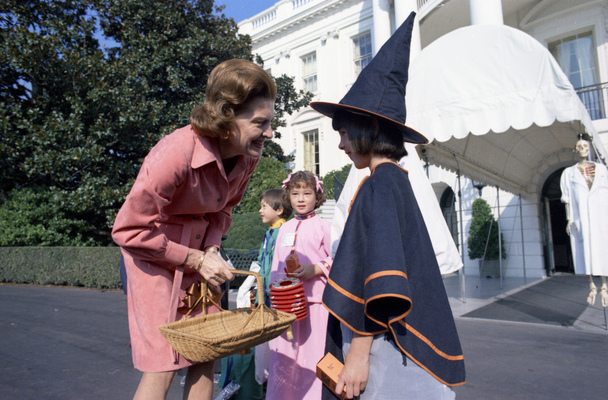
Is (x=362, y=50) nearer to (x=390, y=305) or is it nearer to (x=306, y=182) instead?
(x=306, y=182)

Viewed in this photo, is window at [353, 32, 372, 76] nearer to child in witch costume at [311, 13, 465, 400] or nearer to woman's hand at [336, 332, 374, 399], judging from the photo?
child in witch costume at [311, 13, 465, 400]

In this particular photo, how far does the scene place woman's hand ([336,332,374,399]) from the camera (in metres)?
1.50

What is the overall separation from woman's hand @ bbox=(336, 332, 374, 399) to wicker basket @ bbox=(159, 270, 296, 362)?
406 millimetres

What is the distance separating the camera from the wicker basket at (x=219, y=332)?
1532 millimetres

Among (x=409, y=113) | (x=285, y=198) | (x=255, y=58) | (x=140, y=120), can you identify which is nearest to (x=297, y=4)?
(x=255, y=58)

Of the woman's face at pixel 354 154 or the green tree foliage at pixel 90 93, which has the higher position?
the green tree foliage at pixel 90 93

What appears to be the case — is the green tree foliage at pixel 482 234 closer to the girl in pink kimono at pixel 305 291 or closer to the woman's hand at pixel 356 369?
the girl in pink kimono at pixel 305 291

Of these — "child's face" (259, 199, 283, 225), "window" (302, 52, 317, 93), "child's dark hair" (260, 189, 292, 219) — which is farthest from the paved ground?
"window" (302, 52, 317, 93)

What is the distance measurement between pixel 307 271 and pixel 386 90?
161 centimetres

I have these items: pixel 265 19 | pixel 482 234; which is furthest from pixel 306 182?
pixel 265 19

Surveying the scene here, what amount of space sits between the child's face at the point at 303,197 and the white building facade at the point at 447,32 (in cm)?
554

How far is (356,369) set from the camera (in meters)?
1.50

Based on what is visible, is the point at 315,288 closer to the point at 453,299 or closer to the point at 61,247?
the point at 453,299

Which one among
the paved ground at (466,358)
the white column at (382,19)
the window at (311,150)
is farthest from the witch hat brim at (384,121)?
the window at (311,150)
